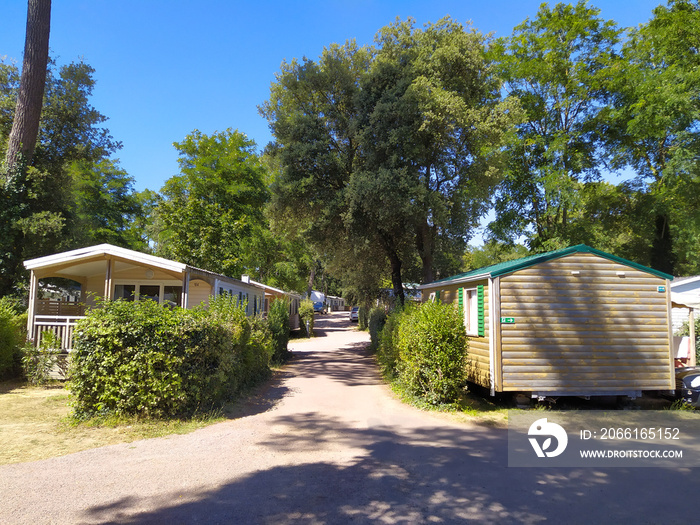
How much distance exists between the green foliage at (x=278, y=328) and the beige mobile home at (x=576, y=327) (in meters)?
7.17

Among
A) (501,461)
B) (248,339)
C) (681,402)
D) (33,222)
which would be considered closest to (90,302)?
(33,222)

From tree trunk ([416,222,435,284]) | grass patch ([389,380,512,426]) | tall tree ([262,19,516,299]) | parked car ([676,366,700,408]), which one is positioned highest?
tall tree ([262,19,516,299])

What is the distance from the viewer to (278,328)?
46.8 ft

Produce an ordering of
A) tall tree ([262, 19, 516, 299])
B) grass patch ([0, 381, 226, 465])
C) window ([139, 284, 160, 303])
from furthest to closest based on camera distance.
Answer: tall tree ([262, 19, 516, 299]) → window ([139, 284, 160, 303]) → grass patch ([0, 381, 226, 465])

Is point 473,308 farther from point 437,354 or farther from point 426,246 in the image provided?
point 426,246

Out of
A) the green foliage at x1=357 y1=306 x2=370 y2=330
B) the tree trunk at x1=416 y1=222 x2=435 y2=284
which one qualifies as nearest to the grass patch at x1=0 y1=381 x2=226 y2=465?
the tree trunk at x1=416 y1=222 x2=435 y2=284

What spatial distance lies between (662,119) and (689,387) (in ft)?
49.5

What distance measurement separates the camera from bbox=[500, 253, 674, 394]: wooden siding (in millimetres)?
8273

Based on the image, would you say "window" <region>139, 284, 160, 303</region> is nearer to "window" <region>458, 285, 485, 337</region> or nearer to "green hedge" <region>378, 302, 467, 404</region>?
"green hedge" <region>378, 302, 467, 404</region>

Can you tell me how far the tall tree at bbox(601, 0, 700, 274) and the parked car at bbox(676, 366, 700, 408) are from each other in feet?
43.6

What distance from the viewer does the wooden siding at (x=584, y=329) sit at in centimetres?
827

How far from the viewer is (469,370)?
9641 millimetres

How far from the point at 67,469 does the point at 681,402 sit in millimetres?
10944

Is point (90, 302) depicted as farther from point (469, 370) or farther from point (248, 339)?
point (469, 370)
